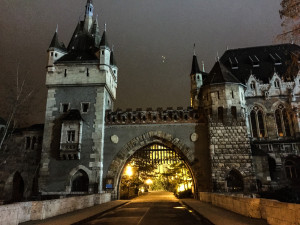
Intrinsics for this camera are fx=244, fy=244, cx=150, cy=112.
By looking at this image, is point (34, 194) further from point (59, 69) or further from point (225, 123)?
point (225, 123)

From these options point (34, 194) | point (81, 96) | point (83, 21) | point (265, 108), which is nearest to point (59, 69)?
point (81, 96)

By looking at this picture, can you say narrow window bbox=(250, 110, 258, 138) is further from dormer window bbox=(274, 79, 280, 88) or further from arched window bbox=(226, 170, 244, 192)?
arched window bbox=(226, 170, 244, 192)

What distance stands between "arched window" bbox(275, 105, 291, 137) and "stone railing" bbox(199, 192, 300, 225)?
52.2ft

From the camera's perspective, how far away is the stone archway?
22.8 meters

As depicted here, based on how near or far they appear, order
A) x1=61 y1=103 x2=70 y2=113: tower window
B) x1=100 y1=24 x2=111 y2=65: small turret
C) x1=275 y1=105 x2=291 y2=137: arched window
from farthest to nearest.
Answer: x1=275 y1=105 x2=291 y2=137: arched window, x1=100 y1=24 x2=111 y2=65: small turret, x1=61 y1=103 x2=70 y2=113: tower window

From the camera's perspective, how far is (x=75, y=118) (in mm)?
22922

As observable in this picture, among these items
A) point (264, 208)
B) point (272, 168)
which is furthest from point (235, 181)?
point (264, 208)

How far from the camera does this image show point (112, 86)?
28.2 meters

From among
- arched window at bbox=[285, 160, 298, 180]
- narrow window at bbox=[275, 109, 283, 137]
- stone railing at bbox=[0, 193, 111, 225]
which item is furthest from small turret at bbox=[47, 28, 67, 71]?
arched window at bbox=[285, 160, 298, 180]

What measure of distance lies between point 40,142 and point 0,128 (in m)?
7.02

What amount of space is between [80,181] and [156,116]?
940cm

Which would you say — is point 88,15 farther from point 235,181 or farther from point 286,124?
point 286,124

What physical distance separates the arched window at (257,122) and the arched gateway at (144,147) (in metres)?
9.52

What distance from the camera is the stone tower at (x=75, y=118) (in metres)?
22.2
